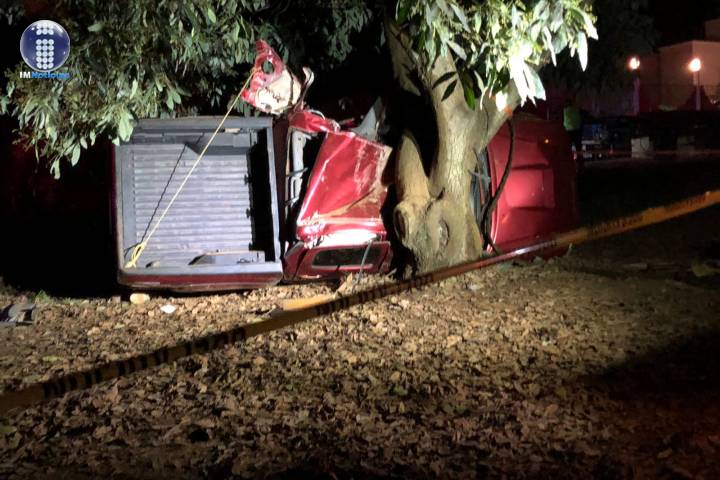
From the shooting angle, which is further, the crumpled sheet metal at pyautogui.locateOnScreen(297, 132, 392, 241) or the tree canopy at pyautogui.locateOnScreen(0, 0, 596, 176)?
the crumpled sheet metal at pyautogui.locateOnScreen(297, 132, 392, 241)

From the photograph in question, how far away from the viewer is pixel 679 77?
32.8 metres

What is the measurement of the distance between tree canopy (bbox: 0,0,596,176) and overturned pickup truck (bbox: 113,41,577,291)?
17.9 inches

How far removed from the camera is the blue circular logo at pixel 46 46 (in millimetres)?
6559

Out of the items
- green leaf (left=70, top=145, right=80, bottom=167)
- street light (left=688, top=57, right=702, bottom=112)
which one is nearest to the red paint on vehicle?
green leaf (left=70, top=145, right=80, bottom=167)

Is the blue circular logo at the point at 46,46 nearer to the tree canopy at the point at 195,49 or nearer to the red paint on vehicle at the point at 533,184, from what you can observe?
→ the tree canopy at the point at 195,49

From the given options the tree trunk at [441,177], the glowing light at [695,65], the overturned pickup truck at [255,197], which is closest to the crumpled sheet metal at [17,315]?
the overturned pickup truck at [255,197]

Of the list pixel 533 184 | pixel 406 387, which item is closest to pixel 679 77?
pixel 533 184

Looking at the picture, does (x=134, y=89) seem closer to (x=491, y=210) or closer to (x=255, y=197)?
(x=255, y=197)

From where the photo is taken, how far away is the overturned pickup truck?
6.70 metres

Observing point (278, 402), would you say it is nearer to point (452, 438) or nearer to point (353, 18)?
point (452, 438)

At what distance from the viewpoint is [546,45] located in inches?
195

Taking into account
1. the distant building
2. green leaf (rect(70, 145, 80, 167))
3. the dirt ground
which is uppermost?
the distant building

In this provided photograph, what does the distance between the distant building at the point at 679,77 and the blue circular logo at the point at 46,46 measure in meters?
30.1

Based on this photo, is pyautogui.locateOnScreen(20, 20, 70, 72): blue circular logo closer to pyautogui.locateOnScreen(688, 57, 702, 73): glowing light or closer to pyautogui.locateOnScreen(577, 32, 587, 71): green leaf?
pyautogui.locateOnScreen(577, 32, 587, 71): green leaf
